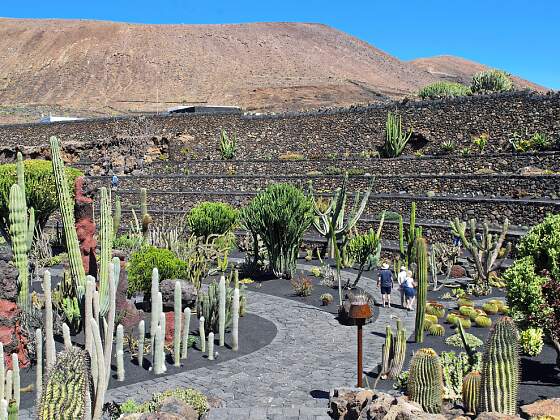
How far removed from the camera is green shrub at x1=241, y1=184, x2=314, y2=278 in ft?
47.2

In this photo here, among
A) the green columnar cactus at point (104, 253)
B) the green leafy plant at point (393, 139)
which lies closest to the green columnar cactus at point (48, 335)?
the green columnar cactus at point (104, 253)

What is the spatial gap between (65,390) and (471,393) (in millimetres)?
4473

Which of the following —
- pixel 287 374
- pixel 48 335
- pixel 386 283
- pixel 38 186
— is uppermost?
pixel 38 186

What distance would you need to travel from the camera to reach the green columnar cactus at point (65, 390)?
547 cm

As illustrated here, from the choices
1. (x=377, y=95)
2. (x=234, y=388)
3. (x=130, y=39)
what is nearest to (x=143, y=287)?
(x=234, y=388)

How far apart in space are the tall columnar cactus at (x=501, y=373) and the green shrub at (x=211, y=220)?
1229 cm

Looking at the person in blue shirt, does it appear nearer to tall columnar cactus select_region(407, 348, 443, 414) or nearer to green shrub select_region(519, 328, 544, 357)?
green shrub select_region(519, 328, 544, 357)

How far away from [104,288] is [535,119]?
68.9ft

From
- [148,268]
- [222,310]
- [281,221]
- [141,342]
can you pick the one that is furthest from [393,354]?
[281,221]

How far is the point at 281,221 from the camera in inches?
568

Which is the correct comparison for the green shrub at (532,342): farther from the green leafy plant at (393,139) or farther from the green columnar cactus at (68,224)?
the green leafy plant at (393,139)

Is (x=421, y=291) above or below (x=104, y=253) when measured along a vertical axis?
below

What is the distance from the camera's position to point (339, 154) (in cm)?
2916

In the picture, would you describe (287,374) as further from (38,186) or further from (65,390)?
(38,186)
